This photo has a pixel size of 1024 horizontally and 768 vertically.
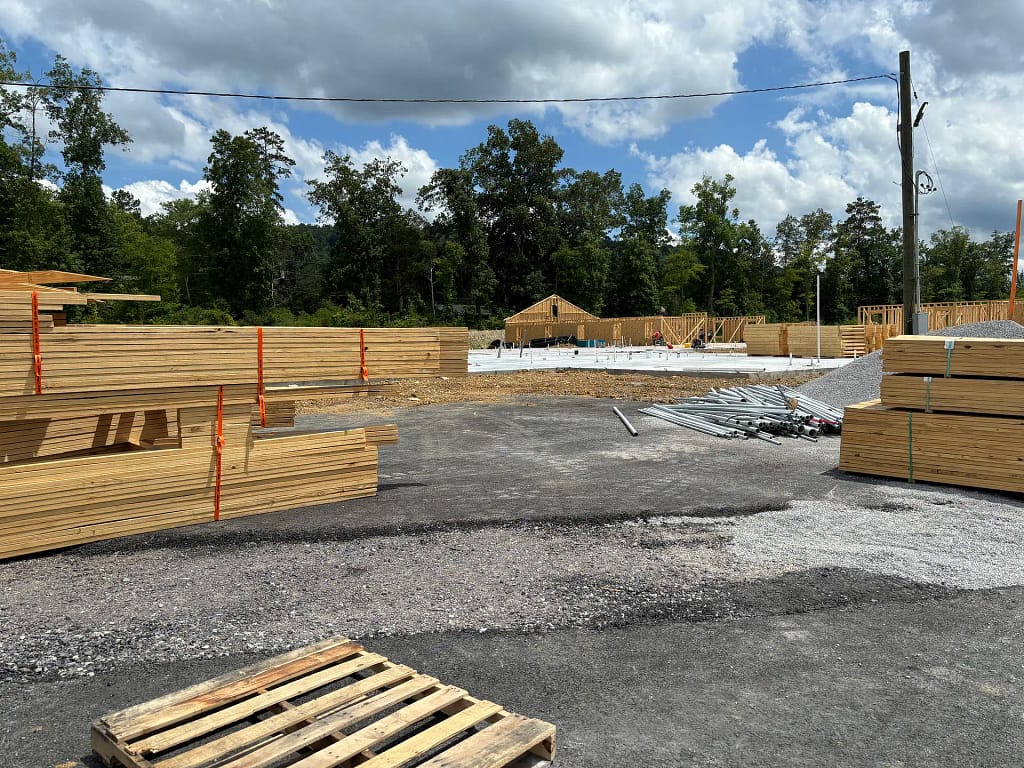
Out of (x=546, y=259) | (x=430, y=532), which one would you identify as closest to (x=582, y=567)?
(x=430, y=532)

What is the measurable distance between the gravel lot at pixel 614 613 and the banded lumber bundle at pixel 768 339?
103 ft

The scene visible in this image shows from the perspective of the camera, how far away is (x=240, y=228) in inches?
2464

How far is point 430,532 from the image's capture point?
6.84m

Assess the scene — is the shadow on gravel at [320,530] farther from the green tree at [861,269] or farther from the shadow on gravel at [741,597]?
the green tree at [861,269]

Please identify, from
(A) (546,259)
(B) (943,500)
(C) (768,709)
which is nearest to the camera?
(C) (768,709)

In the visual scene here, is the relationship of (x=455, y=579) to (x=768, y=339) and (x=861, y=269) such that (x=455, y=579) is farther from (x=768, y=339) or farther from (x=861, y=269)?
(x=861, y=269)

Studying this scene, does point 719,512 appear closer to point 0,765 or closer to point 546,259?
point 0,765

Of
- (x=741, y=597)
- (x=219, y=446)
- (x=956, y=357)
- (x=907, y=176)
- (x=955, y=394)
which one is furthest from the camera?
(x=907, y=176)

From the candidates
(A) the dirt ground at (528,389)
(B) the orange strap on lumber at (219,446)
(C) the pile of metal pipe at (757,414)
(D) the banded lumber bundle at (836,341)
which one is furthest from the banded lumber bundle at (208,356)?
(D) the banded lumber bundle at (836,341)

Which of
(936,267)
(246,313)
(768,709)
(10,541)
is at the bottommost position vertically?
(768,709)

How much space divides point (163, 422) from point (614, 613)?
5.96 metres

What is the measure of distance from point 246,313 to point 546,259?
36745 mm

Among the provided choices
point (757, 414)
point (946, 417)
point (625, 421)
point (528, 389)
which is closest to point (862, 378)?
point (757, 414)

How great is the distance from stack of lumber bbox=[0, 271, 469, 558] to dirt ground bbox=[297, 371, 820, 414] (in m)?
8.29
